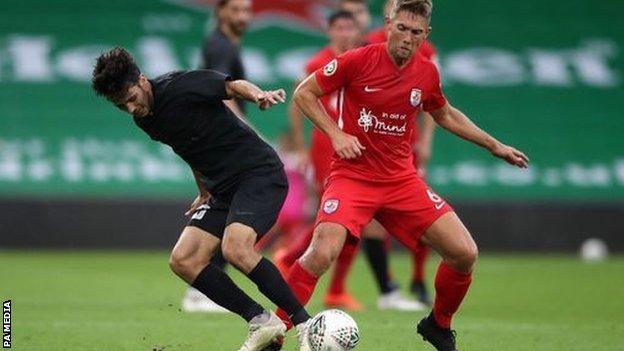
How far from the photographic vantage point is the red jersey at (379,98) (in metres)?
8.24

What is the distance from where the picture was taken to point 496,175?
19.2m

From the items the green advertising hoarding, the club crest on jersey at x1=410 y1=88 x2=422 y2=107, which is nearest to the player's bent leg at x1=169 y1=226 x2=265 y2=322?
the club crest on jersey at x1=410 y1=88 x2=422 y2=107

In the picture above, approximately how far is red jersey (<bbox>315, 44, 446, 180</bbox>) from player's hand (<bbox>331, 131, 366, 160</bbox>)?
30 cm

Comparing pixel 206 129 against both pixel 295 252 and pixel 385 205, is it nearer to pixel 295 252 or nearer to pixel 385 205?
pixel 385 205

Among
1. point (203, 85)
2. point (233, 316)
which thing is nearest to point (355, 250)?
point (233, 316)

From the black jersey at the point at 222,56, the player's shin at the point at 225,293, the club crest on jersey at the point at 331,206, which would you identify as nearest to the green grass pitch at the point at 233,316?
the player's shin at the point at 225,293

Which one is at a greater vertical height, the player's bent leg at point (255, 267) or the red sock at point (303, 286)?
the player's bent leg at point (255, 267)

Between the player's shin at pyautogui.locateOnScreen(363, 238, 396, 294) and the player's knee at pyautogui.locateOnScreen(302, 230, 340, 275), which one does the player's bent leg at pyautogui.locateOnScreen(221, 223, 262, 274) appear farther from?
the player's shin at pyautogui.locateOnScreen(363, 238, 396, 294)

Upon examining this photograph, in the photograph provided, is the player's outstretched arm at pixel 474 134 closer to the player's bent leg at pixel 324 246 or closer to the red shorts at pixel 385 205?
the red shorts at pixel 385 205

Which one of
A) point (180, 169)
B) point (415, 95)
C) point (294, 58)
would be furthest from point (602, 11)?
point (415, 95)

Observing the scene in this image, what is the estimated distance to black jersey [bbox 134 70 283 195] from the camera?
7945 mm

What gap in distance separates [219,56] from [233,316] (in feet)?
7.03

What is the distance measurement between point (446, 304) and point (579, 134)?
11839 mm

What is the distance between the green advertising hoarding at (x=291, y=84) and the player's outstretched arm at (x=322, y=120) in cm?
1056
